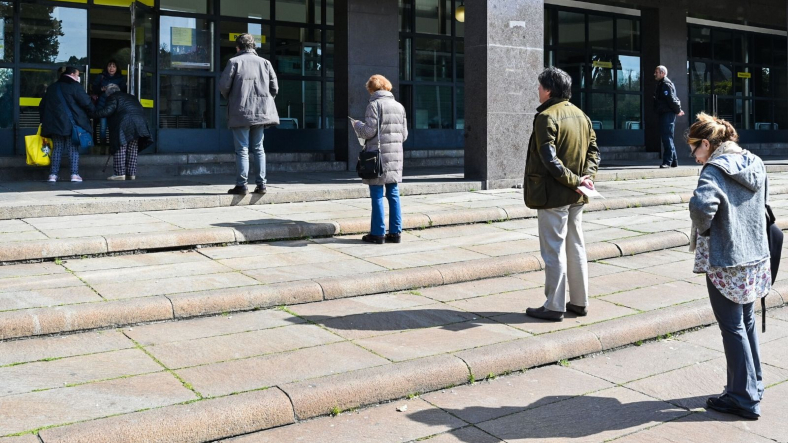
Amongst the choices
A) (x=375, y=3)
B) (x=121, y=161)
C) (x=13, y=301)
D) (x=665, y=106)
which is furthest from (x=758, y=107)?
(x=13, y=301)

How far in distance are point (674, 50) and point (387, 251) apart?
14633 millimetres

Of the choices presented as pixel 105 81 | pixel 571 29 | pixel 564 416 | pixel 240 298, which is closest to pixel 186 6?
pixel 105 81

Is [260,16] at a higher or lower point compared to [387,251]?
higher

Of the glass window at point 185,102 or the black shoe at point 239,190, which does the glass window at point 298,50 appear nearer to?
the glass window at point 185,102

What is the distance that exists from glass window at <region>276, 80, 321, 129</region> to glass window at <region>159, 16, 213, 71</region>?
160 cm

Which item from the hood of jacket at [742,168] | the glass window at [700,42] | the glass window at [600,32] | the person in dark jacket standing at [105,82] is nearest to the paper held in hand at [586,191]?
the hood of jacket at [742,168]

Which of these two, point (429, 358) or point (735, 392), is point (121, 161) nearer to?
point (429, 358)

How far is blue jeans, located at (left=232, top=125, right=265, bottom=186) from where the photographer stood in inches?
396

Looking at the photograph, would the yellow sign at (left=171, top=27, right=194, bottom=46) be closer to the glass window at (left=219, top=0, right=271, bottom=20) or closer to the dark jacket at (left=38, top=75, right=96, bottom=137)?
the glass window at (left=219, top=0, right=271, bottom=20)

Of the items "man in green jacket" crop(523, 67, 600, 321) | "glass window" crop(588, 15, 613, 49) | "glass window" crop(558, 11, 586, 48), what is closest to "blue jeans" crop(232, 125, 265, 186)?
"man in green jacket" crop(523, 67, 600, 321)

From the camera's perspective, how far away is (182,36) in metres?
15.7

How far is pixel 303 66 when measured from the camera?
56.2 ft

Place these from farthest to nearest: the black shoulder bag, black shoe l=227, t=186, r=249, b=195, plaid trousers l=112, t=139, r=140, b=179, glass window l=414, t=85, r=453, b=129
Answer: glass window l=414, t=85, r=453, b=129 < plaid trousers l=112, t=139, r=140, b=179 < black shoe l=227, t=186, r=249, b=195 < the black shoulder bag

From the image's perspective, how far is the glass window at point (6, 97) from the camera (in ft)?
45.6
